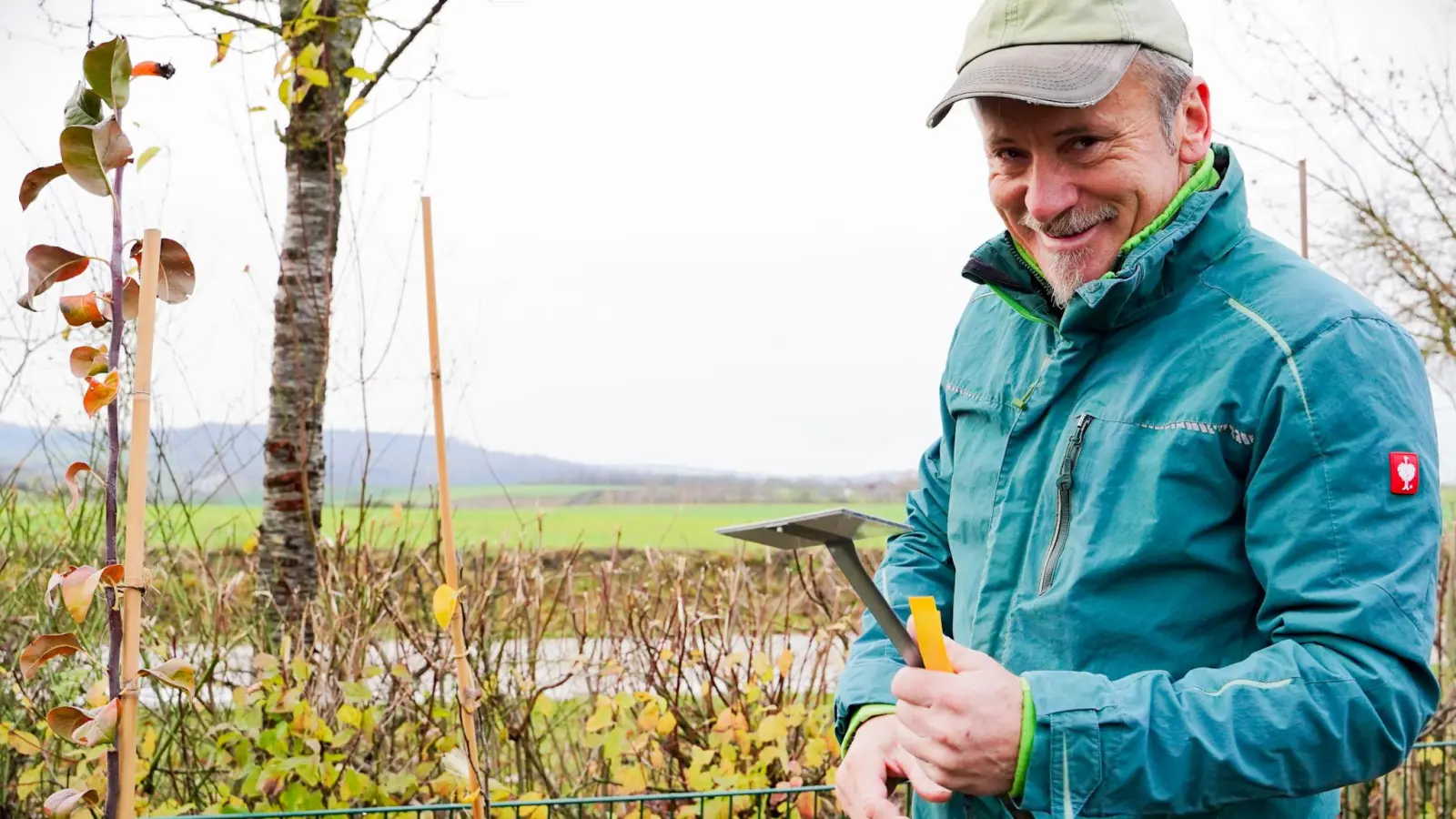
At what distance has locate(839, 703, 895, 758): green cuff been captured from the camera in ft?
5.03

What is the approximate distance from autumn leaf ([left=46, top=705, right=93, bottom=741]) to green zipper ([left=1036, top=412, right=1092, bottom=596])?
131 cm

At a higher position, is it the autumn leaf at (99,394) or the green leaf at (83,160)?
the green leaf at (83,160)

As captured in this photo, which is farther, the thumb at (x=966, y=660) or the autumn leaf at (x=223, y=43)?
the autumn leaf at (x=223, y=43)

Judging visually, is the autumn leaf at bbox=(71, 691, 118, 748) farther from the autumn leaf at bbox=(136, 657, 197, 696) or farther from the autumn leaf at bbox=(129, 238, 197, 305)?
the autumn leaf at bbox=(129, 238, 197, 305)

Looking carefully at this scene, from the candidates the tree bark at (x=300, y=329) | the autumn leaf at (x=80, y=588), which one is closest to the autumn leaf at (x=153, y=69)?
the autumn leaf at (x=80, y=588)

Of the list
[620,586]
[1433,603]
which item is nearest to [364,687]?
[620,586]

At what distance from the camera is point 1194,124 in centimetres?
145

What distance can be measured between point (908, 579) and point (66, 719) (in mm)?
1205

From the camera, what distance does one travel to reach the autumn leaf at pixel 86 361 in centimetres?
163

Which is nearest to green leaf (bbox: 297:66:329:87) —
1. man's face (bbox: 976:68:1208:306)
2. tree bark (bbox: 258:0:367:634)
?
tree bark (bbox: 258:0:367:634)

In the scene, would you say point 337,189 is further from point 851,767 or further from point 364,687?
point 851,767

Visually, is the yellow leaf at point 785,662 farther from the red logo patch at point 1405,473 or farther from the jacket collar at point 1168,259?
the red logo patch at point 1405,473

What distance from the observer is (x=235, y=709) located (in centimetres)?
312

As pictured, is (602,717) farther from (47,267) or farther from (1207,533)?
(1207,533)
